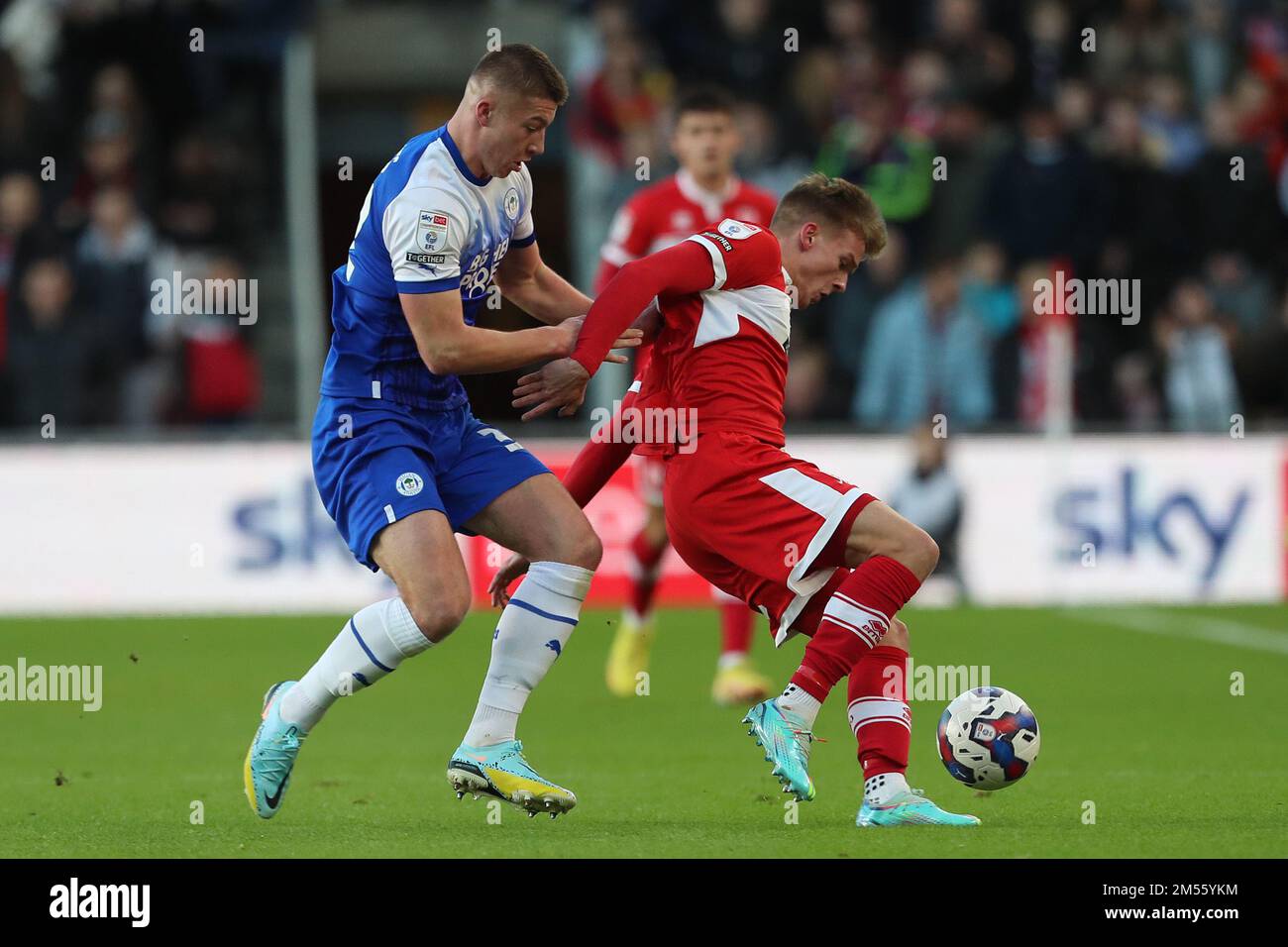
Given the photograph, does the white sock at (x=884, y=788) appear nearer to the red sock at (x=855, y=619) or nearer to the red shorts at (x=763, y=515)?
the red sock at (x=855, y=619)

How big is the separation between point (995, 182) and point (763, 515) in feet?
35.3

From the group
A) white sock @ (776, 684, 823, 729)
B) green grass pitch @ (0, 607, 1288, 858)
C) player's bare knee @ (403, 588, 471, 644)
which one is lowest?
green grass pitch @ (0, 607, 1288, 858)

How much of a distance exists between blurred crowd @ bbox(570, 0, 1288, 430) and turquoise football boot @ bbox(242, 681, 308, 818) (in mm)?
9535

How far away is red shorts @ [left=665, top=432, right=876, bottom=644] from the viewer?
20.3 feet

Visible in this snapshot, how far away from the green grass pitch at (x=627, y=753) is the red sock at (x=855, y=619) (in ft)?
1.54

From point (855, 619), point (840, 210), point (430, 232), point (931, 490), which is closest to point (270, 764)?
point (430, 232)

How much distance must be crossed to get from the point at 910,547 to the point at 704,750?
7.86ft

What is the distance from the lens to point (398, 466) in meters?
6.22

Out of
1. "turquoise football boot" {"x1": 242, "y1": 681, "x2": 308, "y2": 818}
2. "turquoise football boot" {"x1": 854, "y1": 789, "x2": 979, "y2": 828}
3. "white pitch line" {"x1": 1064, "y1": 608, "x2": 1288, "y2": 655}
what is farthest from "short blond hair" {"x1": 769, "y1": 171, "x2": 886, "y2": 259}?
"white pitch line" {"x1": 1064, "y1": 608, "x2": 1288, "y2": 655}

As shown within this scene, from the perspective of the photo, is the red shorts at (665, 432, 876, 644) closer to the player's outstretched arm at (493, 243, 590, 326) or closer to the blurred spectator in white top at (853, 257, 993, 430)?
the player's outstretched arm at (493, 243, 590, 326)

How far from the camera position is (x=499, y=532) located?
6445mm

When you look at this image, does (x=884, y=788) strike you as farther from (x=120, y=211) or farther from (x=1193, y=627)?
(x=120, y=211)

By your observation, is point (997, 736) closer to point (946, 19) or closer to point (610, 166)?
point (610, 166)

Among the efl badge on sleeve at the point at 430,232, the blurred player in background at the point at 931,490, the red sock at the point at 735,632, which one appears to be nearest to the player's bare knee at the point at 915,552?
the efl badge on sleeve at the point at 430,232
